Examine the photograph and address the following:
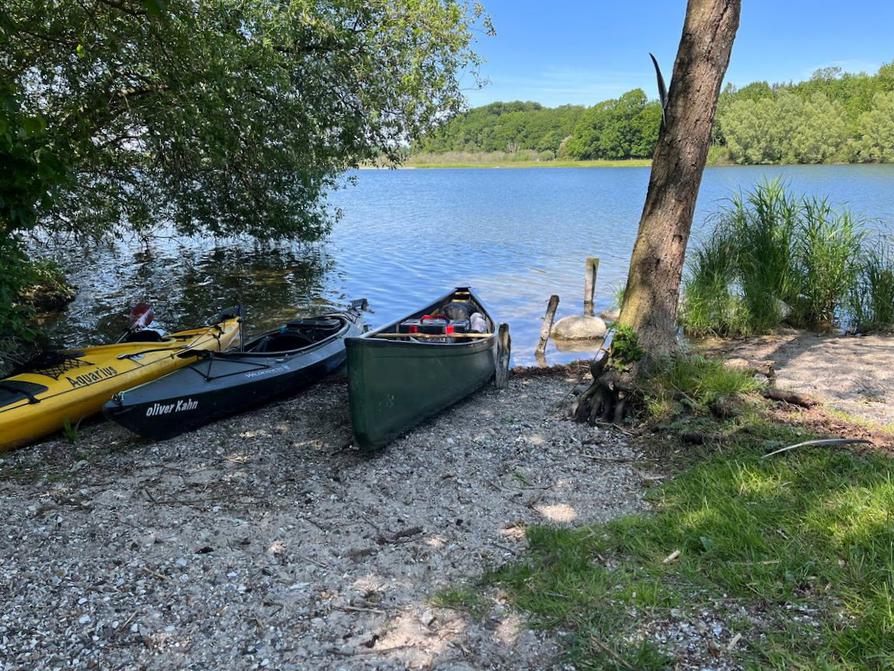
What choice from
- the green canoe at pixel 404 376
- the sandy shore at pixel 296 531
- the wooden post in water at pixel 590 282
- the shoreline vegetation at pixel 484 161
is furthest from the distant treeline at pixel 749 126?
the sandy shore at pixel 296 531

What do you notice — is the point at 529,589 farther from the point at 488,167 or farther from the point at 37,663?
the point at 488,167

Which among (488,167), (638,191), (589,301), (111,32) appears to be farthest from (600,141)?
(111,32)

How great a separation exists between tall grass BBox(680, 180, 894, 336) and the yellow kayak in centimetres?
809

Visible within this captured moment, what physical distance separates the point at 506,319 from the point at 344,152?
4697 millimetres

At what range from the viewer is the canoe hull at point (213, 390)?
5.67 m

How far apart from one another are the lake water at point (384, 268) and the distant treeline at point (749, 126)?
10.7 metres

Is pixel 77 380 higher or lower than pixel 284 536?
higher

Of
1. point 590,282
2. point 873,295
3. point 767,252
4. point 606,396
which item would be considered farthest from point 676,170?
point 590,282

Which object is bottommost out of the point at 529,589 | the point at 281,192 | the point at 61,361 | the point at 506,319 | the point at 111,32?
the point at 506,319

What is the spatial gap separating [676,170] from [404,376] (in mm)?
3113

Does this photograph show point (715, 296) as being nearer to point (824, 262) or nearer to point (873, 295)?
point (824, 262)

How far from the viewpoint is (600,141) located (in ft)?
299

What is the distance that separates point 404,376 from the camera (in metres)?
5.87

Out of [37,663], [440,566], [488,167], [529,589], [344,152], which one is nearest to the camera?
[37,663]
